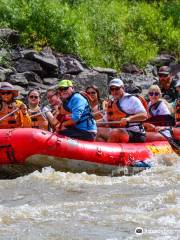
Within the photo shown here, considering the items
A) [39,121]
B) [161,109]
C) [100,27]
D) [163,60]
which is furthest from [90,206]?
[163,60]

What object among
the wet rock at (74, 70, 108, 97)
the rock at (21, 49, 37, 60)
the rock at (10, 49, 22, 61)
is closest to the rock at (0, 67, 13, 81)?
the rock at (10, 49, 22, 61)

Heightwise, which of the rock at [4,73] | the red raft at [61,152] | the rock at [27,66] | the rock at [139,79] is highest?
the rock at [27,66]

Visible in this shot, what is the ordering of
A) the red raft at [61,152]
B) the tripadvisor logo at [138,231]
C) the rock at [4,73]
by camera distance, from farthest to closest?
the rock at [4,73] < the red raft at [61,152] < the tripadvisor logo at [138,231]

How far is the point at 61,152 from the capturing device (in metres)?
8.99

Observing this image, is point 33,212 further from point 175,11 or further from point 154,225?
point 175,11

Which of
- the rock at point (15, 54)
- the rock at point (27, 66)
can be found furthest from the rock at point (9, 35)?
the rock at point (27, 66)

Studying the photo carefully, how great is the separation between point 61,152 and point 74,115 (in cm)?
61

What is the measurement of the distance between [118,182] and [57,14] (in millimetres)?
10000

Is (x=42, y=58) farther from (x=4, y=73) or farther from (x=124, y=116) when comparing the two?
(x=124, y=116)

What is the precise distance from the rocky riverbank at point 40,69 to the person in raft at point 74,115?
5793 mm

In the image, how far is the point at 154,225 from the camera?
6543 millimetres

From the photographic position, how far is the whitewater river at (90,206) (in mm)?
6344

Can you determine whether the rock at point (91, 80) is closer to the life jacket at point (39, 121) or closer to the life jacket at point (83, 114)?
the life jacket at point (39, 121)

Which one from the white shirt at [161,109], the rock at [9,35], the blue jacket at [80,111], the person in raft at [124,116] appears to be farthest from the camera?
the rock at [9,35]
